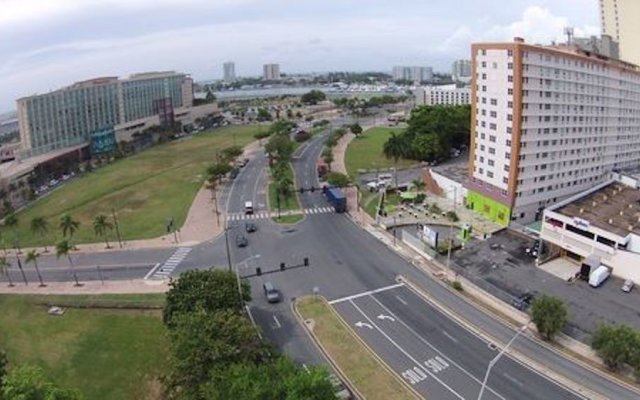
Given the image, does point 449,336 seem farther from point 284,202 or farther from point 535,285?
point 284,202

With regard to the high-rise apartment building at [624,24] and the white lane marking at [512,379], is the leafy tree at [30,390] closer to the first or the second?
the white lane marking at [512,379]

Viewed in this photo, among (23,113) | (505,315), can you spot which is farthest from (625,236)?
(23,113)

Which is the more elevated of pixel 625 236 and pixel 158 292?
pixel 625 236

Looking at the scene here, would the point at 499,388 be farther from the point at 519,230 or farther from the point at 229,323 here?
the point at 519,230

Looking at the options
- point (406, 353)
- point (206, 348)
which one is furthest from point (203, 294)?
point (406, 353)

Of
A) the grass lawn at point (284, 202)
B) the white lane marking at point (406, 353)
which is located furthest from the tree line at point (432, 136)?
the white lane marking at point (406, 353)

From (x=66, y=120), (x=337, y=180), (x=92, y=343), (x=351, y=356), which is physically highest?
(x=66, y=120)

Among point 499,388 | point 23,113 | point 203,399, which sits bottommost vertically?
point 499,388
